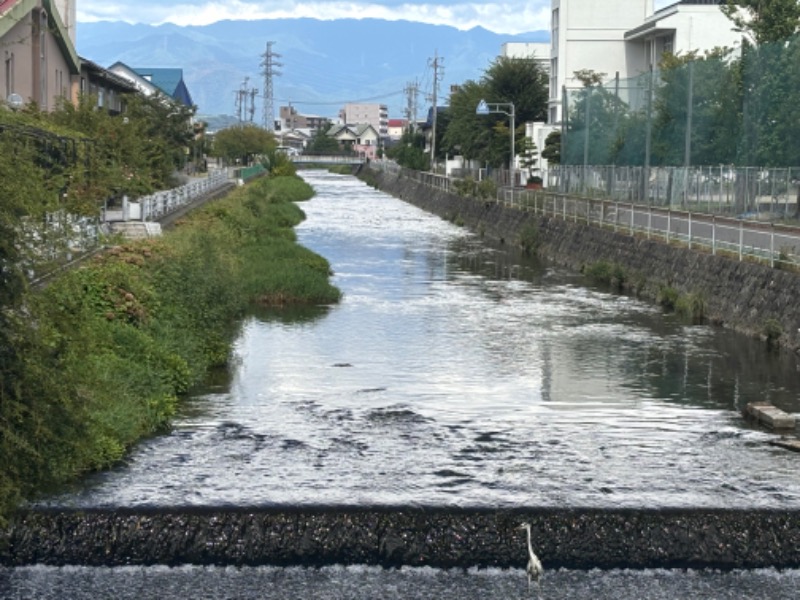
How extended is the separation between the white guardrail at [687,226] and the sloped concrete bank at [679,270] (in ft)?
0.98

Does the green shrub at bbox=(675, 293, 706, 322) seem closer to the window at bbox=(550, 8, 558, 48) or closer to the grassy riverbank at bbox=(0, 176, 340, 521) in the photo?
the grassy riverbank at bbox=(0, 176, 340, 521)

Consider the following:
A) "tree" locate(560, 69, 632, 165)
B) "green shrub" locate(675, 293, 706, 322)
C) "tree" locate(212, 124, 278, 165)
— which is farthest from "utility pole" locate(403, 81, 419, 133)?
"green shrub" locate(675, 293, 706, 322)

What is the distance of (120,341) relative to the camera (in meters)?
18.3

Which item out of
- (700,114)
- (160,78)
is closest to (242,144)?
(160,78)

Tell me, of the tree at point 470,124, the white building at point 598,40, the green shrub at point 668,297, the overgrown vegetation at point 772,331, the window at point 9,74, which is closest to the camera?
the overgrown vegetation at point 772,331

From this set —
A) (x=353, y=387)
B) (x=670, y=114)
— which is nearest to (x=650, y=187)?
(x=670, y=114)

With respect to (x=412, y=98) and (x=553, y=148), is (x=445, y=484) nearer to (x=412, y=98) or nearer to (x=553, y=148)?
(x=553, y=148)

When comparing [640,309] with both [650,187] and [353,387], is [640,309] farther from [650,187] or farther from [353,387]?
[650,187]

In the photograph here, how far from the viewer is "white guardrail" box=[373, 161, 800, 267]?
25.8 m

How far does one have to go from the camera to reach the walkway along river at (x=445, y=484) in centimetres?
1246

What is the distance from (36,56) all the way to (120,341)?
26.4m

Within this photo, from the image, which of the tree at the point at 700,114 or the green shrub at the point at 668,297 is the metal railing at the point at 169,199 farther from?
the tree at the point at 700,114

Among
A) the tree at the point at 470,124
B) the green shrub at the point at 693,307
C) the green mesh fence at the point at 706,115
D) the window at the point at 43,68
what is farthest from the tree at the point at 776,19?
the tree at the point at 470,124

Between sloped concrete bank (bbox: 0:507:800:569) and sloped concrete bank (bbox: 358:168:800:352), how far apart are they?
36.1 feet
